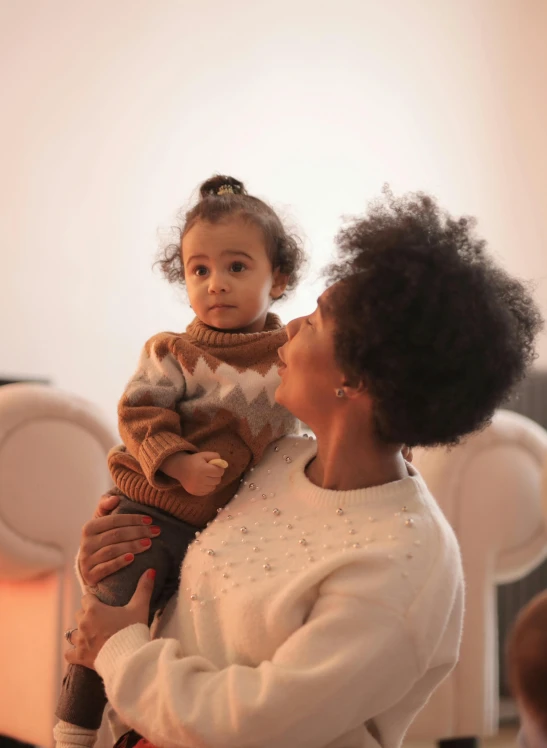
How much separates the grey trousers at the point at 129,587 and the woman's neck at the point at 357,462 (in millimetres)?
269

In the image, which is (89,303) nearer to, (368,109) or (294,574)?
(368,109)

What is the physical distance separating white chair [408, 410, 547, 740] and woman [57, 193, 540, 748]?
72cm

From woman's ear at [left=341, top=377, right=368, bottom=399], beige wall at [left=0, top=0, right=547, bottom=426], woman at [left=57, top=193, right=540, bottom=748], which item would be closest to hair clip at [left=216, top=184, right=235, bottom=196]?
woman at [left=57, top=193, right=540, bottom=748]

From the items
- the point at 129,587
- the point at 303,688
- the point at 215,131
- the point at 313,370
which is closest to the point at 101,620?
the point at 129,587

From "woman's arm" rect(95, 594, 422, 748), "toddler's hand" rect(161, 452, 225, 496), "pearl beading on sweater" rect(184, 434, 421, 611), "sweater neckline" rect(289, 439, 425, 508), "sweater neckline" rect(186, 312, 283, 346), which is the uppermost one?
"sweater neckline" rect(186, 312, 283, 346)

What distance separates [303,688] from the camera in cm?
104

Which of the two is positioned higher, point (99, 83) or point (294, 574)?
point (99, 83)

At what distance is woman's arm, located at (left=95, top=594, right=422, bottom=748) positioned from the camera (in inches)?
41.2

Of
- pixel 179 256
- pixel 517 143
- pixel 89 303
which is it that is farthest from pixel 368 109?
pixel 179 256

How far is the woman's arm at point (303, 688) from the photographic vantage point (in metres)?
1.05

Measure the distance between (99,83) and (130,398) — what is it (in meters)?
2.04

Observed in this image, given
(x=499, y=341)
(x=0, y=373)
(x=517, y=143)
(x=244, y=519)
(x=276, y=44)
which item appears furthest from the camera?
(x=517, y=143)

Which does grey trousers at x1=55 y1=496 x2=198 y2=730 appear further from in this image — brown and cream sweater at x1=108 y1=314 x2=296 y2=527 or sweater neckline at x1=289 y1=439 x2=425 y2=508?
sweater neckline at x1=289 y1=439 x2=425 y2=508

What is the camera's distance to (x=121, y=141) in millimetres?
3145
